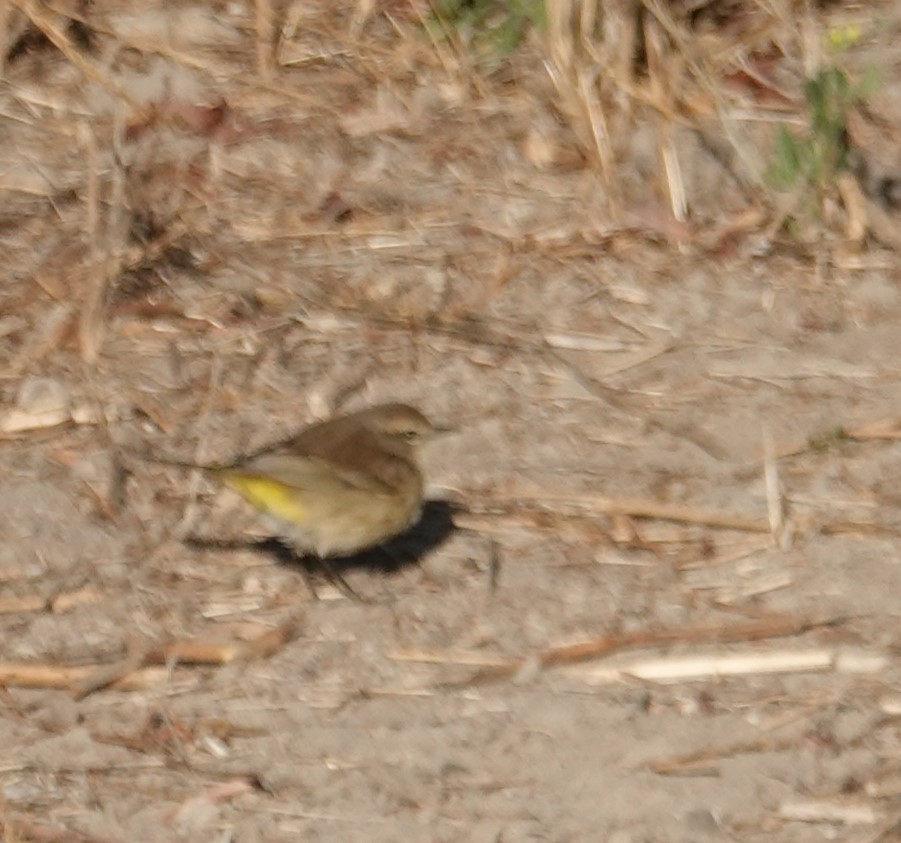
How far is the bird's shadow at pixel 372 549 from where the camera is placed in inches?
282

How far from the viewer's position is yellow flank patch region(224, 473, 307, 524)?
22.3 ft

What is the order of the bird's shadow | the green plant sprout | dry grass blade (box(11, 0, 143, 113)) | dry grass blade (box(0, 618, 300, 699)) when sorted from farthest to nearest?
1. the green plant sprout
2. dry grass blade (box(11, 0, 143, 113))
3. the bird's shadow
4. dry grass blade (box(0, 618, 300, 699))

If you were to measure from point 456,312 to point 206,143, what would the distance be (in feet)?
5.71

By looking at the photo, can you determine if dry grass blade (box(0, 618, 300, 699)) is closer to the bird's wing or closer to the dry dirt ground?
the dry dirt ground

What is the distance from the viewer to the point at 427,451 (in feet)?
25.3

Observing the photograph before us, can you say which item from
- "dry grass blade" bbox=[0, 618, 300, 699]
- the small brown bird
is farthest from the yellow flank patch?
"dry grass blade" bbox=[0, 618, 300, 699]

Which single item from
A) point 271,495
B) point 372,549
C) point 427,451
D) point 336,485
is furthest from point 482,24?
point 271,495

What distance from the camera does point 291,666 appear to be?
6.54m

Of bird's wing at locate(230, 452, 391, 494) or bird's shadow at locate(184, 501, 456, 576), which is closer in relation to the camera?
bird's wing at locate(230, 452, 391, 494)

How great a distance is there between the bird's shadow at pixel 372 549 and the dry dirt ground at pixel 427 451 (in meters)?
0.02

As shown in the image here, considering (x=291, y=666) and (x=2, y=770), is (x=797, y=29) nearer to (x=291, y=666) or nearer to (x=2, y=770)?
(x=291, y=666)

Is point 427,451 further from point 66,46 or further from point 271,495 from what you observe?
point 66,46

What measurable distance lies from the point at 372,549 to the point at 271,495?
2.06 ft

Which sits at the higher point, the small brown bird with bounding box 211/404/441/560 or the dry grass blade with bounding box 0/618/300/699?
the small brown bird with bounding box 211/404/441/560
